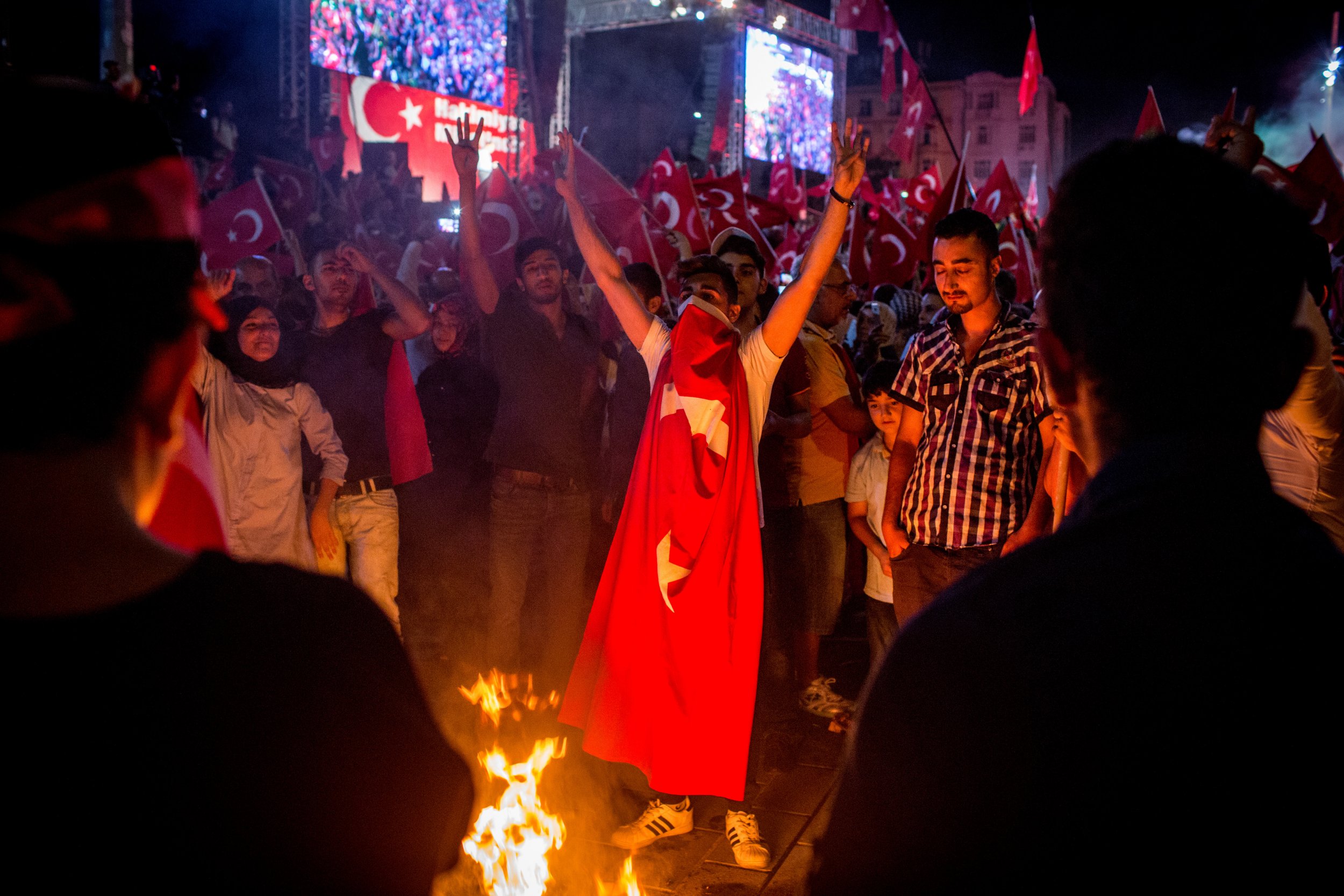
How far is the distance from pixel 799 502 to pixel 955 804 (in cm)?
410

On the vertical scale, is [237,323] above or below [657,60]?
below

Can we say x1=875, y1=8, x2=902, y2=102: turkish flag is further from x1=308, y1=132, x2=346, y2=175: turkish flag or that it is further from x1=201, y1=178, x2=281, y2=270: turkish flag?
x1=201, y1=178, x2=281, y2=270: turkish flag

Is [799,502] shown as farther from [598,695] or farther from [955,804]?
[955,804]

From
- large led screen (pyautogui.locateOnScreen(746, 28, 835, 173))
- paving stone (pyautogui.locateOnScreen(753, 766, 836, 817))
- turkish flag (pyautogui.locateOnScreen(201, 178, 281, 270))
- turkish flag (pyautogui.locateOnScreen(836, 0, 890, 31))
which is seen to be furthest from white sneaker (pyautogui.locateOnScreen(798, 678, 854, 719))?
large led screen (pyautogui.locateOnScreen(746, 28, 835, 173))

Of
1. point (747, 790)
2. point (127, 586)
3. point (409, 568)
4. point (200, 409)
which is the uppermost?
point (127, 586)

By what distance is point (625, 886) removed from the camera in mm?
3131

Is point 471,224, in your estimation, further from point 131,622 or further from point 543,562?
point 131,622

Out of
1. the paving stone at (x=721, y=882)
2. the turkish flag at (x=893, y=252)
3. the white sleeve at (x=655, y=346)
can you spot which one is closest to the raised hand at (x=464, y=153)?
the white sleeve at (x=655, y=346)

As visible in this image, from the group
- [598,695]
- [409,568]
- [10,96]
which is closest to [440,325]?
[409,568]

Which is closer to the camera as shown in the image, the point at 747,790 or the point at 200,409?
the point at 200,409

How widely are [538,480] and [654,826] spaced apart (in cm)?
167

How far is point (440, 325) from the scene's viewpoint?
17.8 feet

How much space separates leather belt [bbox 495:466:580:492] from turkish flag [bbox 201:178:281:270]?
3204mm

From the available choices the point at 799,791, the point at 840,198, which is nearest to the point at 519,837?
the point at 799,791
